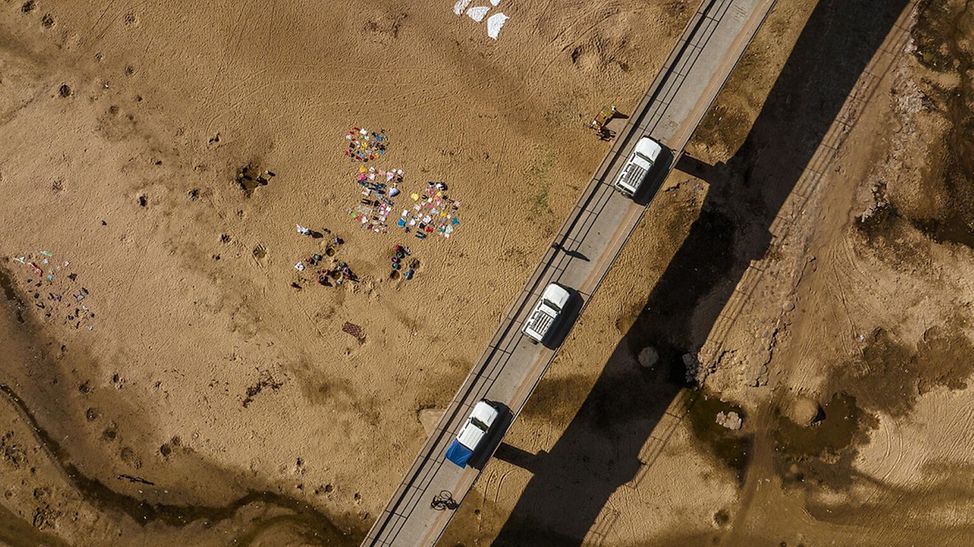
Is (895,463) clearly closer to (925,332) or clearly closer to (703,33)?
(925,332)

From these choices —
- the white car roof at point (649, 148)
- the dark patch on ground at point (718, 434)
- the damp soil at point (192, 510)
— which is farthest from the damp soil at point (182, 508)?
the white car roof at point (649, 148)

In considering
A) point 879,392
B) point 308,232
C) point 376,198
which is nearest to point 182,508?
point 308,232

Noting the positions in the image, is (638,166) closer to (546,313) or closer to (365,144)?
(546,313)

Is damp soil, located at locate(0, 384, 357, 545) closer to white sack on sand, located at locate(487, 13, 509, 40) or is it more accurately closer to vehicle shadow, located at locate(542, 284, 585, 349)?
vehicle shadow, located at locate(542, 284, 585, 349)

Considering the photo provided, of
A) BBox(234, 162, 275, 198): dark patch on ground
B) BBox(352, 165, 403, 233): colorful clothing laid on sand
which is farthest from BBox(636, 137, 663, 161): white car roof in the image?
BBox(234, 162, 275, 198): dark patch on ground

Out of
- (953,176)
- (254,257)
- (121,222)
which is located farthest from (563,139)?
(121,222)

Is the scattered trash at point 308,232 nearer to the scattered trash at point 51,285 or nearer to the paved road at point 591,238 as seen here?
the paved road at point 591,238
